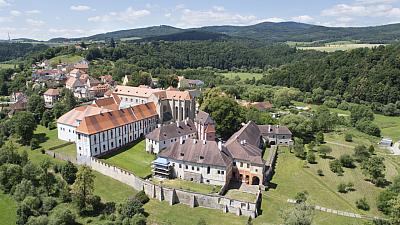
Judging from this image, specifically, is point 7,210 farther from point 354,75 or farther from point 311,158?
point 354,75

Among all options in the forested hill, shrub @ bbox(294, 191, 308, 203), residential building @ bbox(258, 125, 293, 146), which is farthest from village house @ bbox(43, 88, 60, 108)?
the forested hill

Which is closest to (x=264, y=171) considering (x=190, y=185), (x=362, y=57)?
(x=190, y=185)

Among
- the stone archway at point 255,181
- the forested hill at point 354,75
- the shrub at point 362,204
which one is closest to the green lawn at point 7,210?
the stone archway at point 255,181

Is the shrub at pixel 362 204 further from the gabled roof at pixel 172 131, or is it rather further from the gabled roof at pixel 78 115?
the gabled roof at pixel 78 115

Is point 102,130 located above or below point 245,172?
above

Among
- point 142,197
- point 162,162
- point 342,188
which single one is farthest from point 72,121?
point 342,188

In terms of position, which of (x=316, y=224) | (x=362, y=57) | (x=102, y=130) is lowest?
(x=316, y=224)

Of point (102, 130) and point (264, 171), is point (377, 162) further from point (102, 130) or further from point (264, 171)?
point (102, 130)
